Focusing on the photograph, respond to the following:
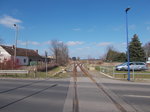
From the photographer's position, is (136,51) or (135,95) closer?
(135,95)

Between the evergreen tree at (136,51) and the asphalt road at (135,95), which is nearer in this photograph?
the asphalt road at (135,95)

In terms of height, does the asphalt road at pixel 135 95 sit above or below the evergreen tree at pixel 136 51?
below

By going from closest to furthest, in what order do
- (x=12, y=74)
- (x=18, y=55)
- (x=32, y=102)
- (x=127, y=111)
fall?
1. (x=127, y=111)
2. (x=32, y=102)
3. (x=12, y=74)
4. (x=18, y=55)

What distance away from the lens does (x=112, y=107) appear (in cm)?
744

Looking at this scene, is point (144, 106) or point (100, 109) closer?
point (100, 109)

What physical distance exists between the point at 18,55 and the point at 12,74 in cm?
3429

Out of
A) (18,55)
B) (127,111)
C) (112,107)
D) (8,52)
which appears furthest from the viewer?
(18,55)

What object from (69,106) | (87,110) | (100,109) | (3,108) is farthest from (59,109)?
(3,108)

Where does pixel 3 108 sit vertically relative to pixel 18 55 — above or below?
below

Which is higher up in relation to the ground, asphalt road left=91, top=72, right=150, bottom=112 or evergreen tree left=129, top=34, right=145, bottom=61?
evergreen tree left=129, top=34, right=145, bottom=61

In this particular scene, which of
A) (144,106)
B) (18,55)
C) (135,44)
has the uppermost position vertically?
(135,44)

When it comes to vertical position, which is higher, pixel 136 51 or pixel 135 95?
pixel 136 51

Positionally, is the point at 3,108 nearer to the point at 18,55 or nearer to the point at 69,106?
the point at 69,106

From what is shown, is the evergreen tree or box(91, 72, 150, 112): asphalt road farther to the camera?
the evergreen tree
